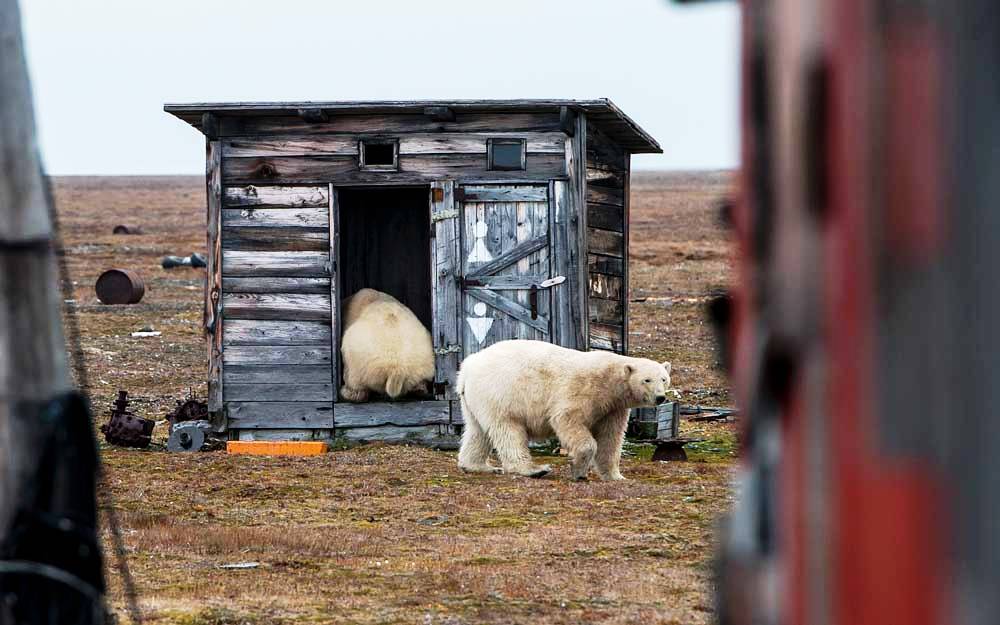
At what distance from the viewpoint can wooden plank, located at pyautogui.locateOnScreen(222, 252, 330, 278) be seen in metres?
12.5

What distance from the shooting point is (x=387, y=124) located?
12.4 metres

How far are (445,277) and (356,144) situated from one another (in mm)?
1534

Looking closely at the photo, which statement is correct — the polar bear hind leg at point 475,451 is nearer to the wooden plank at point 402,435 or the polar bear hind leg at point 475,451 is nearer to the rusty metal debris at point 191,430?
the wooden plank at point 402,435

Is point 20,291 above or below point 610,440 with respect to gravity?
above

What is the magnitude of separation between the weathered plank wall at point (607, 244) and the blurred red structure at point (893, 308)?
39.5ft

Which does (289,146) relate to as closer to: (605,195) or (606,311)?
(605,195)

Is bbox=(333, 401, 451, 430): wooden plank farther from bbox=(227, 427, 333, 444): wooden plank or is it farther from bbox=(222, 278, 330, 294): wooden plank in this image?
bbox=(222, 278, 330, 294): wooden plank

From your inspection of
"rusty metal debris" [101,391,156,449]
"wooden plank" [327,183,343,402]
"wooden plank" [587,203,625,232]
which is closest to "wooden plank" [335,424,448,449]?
"wooden plank" [327,183,343,402]

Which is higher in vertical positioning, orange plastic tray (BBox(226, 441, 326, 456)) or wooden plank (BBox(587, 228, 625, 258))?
wooden plank (BBox(587, 228, 625, 258))

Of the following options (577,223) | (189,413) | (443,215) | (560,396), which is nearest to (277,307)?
(189,413)

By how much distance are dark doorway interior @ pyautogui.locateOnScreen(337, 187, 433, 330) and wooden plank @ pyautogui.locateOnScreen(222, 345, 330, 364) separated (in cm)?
370

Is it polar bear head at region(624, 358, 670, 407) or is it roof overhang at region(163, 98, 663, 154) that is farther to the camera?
roof overhang at region(163, 98, 663, 154)

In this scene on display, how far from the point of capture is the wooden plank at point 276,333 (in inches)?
495

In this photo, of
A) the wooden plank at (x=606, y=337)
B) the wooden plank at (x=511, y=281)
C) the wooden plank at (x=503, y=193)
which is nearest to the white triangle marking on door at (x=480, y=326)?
the wooden plank at (x=511, y=281)
